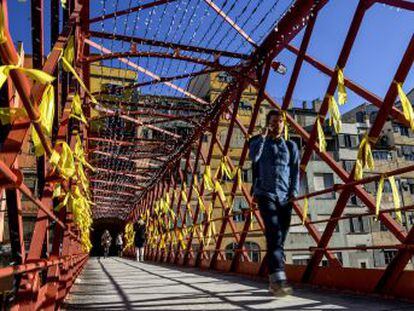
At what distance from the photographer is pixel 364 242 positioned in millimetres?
41812

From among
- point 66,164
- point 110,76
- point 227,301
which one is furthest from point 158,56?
point 227,301

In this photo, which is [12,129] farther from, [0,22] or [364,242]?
[364,242]

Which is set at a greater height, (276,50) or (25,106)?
(276,50)

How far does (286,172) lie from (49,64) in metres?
2.68

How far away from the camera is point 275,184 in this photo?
4.44m

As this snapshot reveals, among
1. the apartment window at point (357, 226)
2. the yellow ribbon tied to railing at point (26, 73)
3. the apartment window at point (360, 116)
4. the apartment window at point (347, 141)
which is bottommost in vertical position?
the yellow ribbon tied to railing at point (26, 73)

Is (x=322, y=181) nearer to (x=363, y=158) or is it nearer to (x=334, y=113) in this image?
(x=334, y=113)

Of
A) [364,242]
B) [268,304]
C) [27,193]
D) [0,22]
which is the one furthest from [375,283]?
[364,242]

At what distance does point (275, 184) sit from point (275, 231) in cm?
50

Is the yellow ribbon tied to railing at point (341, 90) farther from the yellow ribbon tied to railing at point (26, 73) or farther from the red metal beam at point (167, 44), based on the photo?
the yellow ribbon tied to railing at point (26, 73)

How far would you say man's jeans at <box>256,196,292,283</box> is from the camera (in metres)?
4.11

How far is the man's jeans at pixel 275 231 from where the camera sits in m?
4.11

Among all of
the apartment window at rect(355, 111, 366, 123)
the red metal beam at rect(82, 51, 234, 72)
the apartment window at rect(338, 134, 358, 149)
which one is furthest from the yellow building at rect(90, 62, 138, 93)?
the apartment window at rect(355, 111, 366, 123)

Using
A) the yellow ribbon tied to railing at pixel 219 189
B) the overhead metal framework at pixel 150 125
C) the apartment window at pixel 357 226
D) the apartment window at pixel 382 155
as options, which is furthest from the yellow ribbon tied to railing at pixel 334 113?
the apartment window at pixel 382 155
